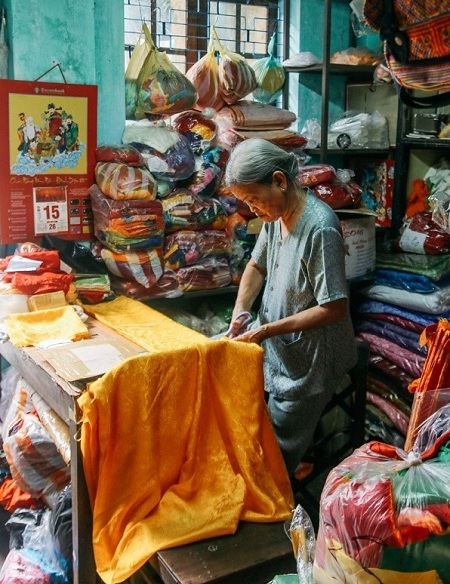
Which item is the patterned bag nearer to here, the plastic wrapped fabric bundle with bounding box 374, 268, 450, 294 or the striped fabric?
the striped fabric

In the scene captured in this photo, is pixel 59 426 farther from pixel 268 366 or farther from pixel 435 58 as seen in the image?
pixel 435 58

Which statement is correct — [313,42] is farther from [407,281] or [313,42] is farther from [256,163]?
[256,163]

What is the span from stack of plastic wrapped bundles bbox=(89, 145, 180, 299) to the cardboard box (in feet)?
3.56

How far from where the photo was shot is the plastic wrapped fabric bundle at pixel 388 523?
3.58 ft

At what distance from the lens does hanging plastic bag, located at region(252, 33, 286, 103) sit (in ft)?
13.5

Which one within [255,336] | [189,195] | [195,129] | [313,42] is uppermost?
[313,42]

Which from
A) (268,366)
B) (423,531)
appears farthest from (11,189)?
(423,531)

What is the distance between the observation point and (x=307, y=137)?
426 centimetres

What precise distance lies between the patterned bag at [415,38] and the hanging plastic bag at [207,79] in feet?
6.98

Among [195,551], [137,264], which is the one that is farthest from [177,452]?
[137,264]

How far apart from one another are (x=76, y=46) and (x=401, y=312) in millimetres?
2259

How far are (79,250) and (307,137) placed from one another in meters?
1.67

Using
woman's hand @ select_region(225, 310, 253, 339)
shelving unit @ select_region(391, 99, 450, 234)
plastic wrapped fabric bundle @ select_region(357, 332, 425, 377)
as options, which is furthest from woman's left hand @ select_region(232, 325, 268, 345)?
shelving unit @ select_region(391, 99, 450, 234)

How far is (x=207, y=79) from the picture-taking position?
3750 mm
